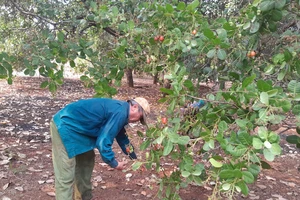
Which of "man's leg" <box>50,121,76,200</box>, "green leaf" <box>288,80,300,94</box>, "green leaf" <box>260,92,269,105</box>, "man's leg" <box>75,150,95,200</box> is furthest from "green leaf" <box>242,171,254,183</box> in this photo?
"man's leg" <box>75,150,95,200</box>

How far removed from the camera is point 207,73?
3.38 meters

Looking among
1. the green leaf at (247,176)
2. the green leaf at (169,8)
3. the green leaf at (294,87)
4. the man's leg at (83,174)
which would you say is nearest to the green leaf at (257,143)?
the green leaf at (247,176)

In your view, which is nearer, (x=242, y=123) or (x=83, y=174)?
(x=242, y=123)

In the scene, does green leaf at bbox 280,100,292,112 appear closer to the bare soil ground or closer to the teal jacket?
the bare soil ground

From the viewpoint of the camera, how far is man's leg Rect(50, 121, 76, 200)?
3.15m

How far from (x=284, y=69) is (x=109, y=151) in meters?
1.61

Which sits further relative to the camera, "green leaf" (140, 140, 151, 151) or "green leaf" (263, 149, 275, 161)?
"green leaf" (140, 140, 151, 151)

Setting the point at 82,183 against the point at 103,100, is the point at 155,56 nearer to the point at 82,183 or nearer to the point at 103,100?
the point at 103,100

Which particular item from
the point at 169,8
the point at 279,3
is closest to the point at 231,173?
the point at 279,3

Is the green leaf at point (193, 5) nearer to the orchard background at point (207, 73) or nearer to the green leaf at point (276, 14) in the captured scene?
the orchard background at point (207, 73)

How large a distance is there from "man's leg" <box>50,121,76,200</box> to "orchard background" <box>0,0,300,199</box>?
2.12ft

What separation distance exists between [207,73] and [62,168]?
5.68ft

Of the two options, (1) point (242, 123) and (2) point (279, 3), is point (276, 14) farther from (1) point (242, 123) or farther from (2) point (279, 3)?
(1) point (242, 123)

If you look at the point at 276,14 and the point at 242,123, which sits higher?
the point at 276,14
